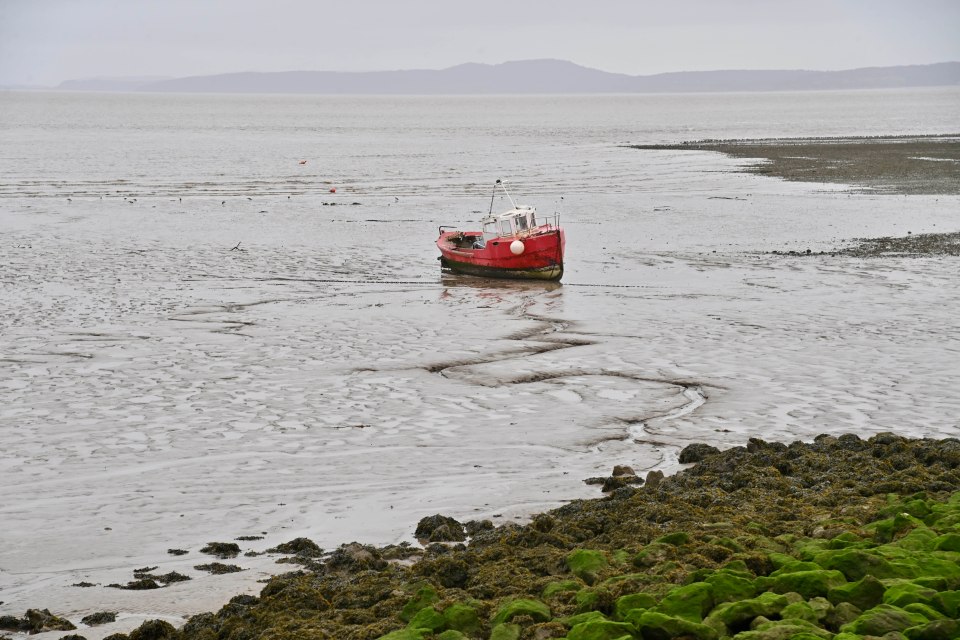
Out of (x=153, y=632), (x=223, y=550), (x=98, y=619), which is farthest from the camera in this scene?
(x=223, y=550)

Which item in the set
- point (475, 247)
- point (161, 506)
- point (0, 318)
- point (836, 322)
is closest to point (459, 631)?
point (161, 506)

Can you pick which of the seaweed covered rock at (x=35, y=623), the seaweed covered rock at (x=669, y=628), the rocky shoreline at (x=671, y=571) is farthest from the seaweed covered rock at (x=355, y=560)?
the seaweed covered rock at (x=669, y=628)

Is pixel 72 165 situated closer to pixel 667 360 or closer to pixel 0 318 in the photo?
pixel 0 318

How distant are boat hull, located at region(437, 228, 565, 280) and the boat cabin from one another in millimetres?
677

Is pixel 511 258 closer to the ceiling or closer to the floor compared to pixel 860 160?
closer to the floor

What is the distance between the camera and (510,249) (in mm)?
30047

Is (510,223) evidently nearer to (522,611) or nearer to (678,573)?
(678,573)

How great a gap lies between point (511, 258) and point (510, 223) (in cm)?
160

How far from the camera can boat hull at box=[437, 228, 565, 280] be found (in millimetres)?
29438

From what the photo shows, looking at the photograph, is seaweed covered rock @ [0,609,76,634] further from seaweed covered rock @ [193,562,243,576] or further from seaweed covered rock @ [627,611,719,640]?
seaweed covered rock @ [627,611,719,640]

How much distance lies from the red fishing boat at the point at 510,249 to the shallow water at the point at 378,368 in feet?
2.08

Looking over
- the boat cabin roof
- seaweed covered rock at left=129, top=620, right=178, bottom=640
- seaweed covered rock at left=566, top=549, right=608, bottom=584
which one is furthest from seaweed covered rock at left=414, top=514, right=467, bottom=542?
the boat cabin roof

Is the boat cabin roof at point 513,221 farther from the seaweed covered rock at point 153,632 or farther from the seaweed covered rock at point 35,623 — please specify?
the seaweed covered rock at point 153,632

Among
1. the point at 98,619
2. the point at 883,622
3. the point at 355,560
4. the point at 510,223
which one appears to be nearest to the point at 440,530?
the point at 355,560
